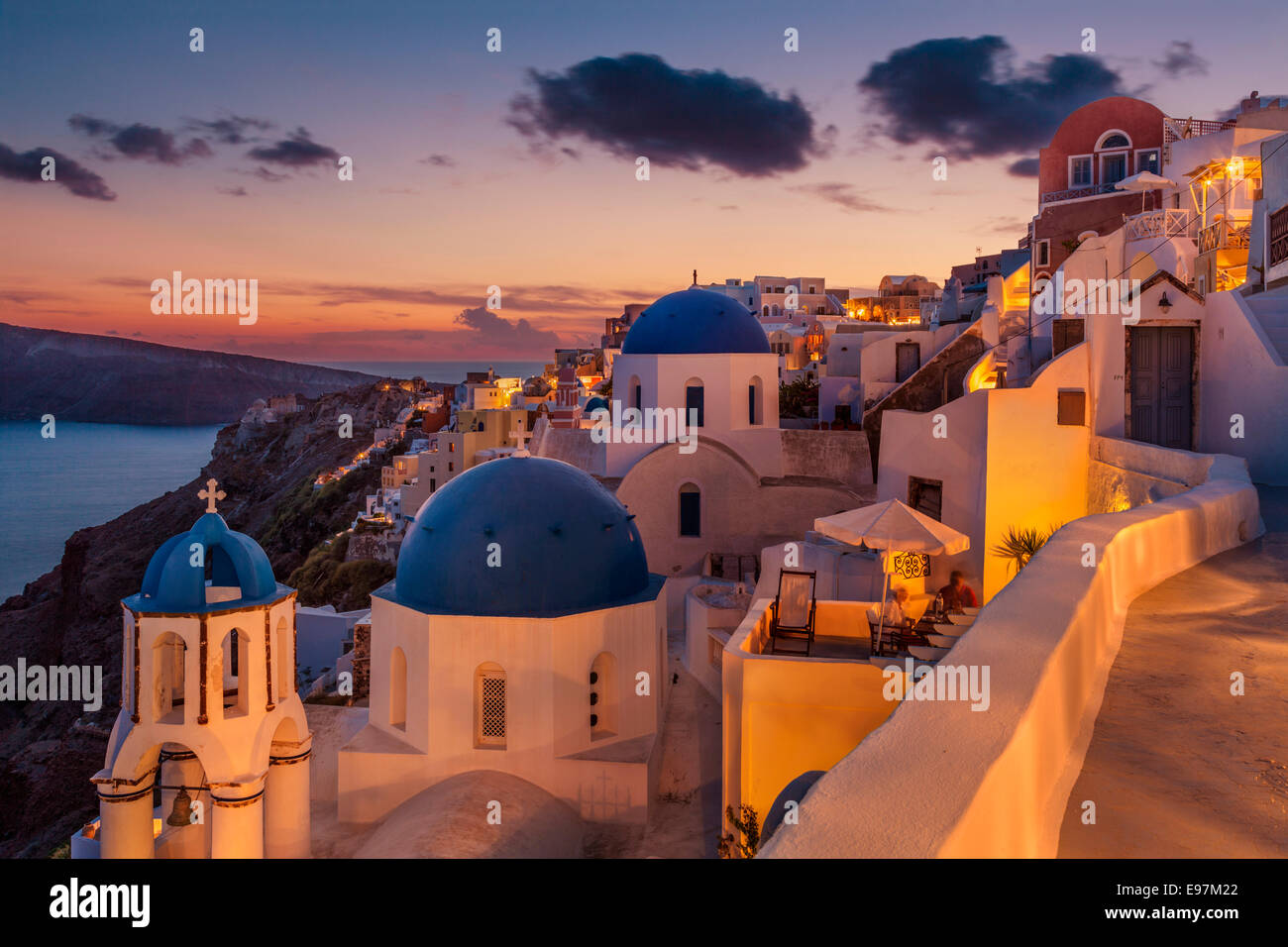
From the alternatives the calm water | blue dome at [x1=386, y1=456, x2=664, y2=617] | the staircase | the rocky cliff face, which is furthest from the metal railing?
the calm water

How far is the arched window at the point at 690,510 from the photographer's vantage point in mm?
20078

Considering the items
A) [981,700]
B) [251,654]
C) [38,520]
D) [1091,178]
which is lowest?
[38,520]

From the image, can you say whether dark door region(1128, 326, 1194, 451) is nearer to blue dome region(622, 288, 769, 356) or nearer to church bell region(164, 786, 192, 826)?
blue dome region(622, 288, 769, 356)

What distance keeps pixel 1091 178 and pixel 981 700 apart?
35.1 m

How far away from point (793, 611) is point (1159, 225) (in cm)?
1913

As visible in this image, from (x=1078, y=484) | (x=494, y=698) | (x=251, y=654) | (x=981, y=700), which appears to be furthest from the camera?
(x=1078, y=484)

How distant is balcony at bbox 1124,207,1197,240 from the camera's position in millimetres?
22922

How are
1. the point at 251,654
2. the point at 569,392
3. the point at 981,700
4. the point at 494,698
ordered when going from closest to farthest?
the point at 981,700, the point at 251,654, the point at 494,698, the point at 569,392

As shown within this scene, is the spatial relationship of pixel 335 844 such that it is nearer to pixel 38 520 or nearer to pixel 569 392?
pixel 569 392

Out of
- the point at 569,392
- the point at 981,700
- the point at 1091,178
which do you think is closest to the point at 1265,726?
the point at 981,700

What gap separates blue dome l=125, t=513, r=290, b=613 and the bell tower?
1cm

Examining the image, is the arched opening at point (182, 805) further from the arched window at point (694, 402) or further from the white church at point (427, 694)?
the arched window at point (694, 402)

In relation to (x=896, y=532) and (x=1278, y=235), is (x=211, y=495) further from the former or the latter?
(x=1278, y=235)
